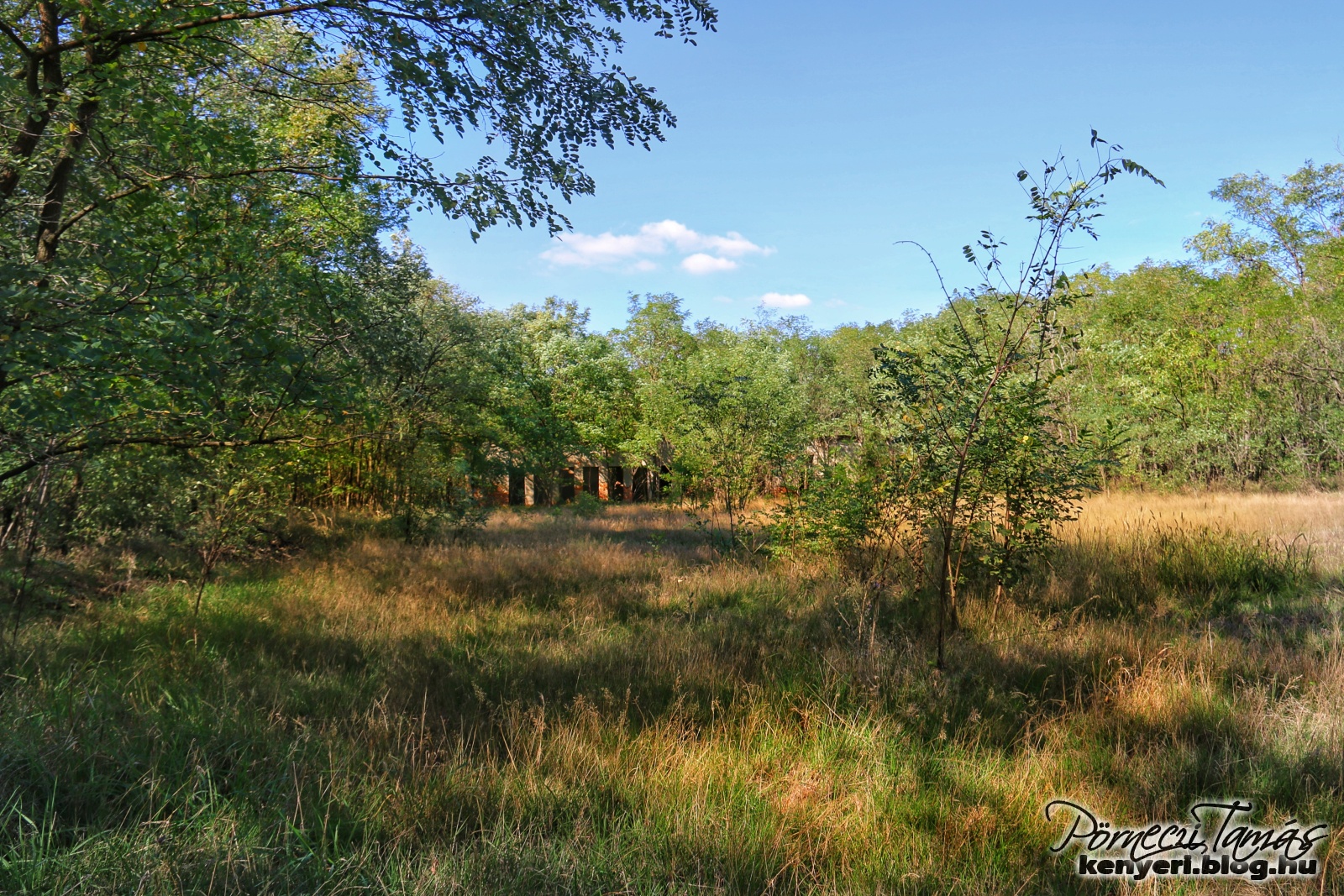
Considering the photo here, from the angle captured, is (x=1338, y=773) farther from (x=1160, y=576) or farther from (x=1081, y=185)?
(x=1160, y=576)

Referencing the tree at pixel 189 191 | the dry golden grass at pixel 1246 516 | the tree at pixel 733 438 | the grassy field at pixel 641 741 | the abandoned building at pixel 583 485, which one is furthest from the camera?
the abandoned building at pixel 583 485

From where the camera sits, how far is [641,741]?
352cm

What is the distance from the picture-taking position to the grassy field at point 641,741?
2.48 meters

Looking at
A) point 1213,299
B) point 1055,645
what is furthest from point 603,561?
point 1213,299

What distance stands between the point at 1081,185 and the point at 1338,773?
3.48 m

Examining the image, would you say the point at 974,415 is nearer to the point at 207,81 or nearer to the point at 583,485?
the point at 207,81

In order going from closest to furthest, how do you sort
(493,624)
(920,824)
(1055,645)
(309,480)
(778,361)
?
(920,824) < (1055,645) < (493,624) < (309,480) < (778,361)

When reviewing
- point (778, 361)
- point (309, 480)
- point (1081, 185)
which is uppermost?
point (778, 361)

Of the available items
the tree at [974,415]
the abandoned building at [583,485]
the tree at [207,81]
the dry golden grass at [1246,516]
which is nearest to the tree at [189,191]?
the tree at [207,81]

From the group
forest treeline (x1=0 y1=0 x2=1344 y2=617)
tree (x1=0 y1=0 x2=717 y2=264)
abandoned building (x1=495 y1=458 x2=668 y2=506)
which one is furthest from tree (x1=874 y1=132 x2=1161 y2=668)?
abandoned building (x1=495 y1=458 x2=668 y2=506)

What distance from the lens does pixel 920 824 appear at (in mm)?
2877

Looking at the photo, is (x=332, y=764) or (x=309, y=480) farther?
(x=309, y=480)

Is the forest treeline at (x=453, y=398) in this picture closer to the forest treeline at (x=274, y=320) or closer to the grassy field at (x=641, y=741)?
the forest treeline at (x=274, y=320)

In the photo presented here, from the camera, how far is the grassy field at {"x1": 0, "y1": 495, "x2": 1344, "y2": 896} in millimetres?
2484
